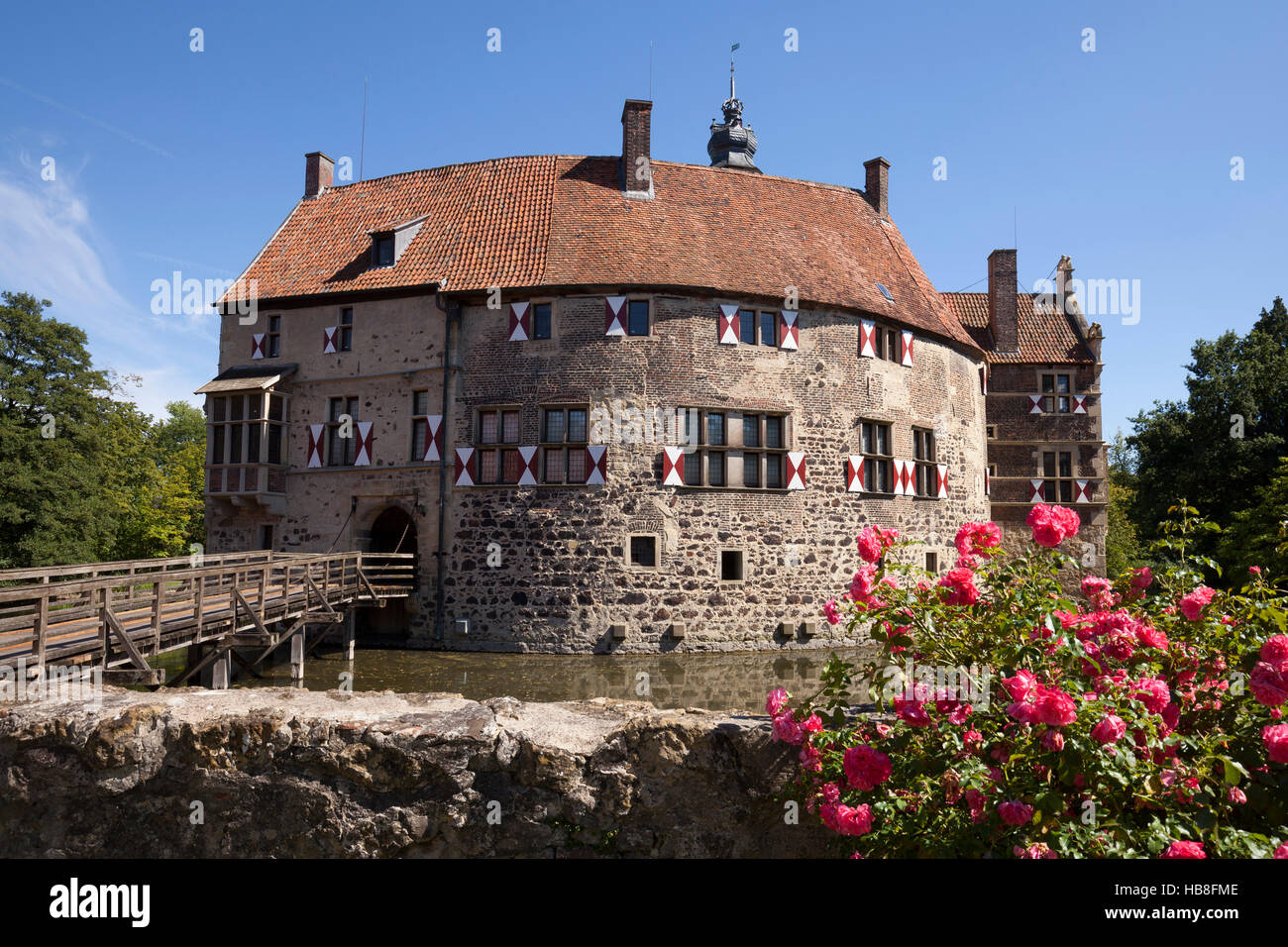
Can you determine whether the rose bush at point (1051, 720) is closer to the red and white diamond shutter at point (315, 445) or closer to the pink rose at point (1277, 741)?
the pink rose at point (1277, 741)

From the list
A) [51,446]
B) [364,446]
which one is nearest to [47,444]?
[51,446]

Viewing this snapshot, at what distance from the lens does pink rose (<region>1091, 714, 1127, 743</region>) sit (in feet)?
8.01

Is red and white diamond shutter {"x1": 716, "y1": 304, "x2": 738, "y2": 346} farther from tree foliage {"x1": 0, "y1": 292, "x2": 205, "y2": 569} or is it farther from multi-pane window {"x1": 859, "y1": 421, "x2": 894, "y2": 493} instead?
tree foliage {"x1": 0, "y1": 292, "x2": 205, "y2": 569}

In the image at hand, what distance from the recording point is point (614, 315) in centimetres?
1719

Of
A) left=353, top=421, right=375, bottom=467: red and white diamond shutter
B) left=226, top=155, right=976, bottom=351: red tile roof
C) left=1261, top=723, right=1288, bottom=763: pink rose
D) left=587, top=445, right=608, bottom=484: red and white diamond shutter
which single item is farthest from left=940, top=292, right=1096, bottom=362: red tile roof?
left=1261, top=723, right=1288, bottom=763: pink rose

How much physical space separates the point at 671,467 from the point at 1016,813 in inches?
574

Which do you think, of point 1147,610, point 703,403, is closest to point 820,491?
point 703,403

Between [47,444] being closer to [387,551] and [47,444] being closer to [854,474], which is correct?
[387,551]

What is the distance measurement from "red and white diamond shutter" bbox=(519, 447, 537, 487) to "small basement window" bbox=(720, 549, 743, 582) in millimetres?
4437

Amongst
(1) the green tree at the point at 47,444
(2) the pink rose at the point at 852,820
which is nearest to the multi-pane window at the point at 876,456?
(2) the pink rose at the point at 852,820

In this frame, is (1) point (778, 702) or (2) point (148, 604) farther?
(2) point (148, 604)

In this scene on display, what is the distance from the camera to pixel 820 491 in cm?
1830
